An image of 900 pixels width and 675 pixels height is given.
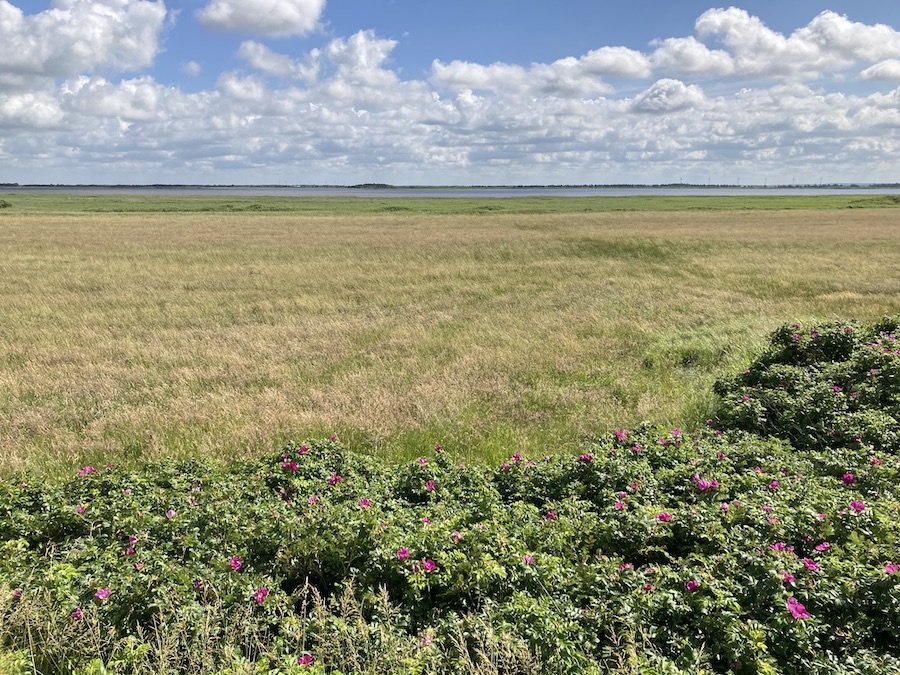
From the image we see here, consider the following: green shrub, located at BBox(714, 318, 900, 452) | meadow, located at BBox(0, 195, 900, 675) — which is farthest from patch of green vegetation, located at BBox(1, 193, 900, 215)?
green shrub, located at BBox(714, 318, 900, 452)

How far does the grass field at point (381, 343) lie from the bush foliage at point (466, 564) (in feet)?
5.59

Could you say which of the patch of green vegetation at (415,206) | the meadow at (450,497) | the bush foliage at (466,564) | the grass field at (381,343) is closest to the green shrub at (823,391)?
the meadow at (450,497)

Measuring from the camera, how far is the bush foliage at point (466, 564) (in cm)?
345

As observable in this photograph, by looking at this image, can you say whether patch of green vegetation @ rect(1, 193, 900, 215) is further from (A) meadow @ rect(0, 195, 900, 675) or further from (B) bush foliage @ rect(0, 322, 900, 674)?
(B) bush foliage @ rect(0, 322, 900, 674)

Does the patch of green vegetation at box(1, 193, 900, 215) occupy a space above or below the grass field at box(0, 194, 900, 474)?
above

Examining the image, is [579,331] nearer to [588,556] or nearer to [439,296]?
[439,296]

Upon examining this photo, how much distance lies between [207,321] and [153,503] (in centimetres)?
→ 1140

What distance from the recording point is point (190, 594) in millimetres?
3865

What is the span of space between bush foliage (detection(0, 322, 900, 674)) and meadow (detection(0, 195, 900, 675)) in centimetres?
2

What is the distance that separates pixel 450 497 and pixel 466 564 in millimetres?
1428

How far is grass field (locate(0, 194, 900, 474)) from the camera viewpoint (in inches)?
312

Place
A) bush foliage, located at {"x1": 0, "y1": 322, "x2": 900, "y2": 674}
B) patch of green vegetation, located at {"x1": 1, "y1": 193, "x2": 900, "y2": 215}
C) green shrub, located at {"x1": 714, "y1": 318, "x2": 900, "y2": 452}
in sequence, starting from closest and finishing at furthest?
1. bush foliage, located at {"x1": 0, "y1": 322, "x2": 900, "y2": 674}
2. green shrub, located at {"x1": 714, "y1": 318, "x2": 900, "y2": 452}
3. patch of green vegetation, located at {"x1": 1, "y1": 193, "x2": 900, "y2": 215}

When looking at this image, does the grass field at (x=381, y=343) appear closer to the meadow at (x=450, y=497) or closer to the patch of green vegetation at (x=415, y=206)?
the meadow at (x=450, y=497)

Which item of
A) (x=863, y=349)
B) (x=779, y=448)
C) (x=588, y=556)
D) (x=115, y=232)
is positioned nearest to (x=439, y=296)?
(x=863, y=349)
